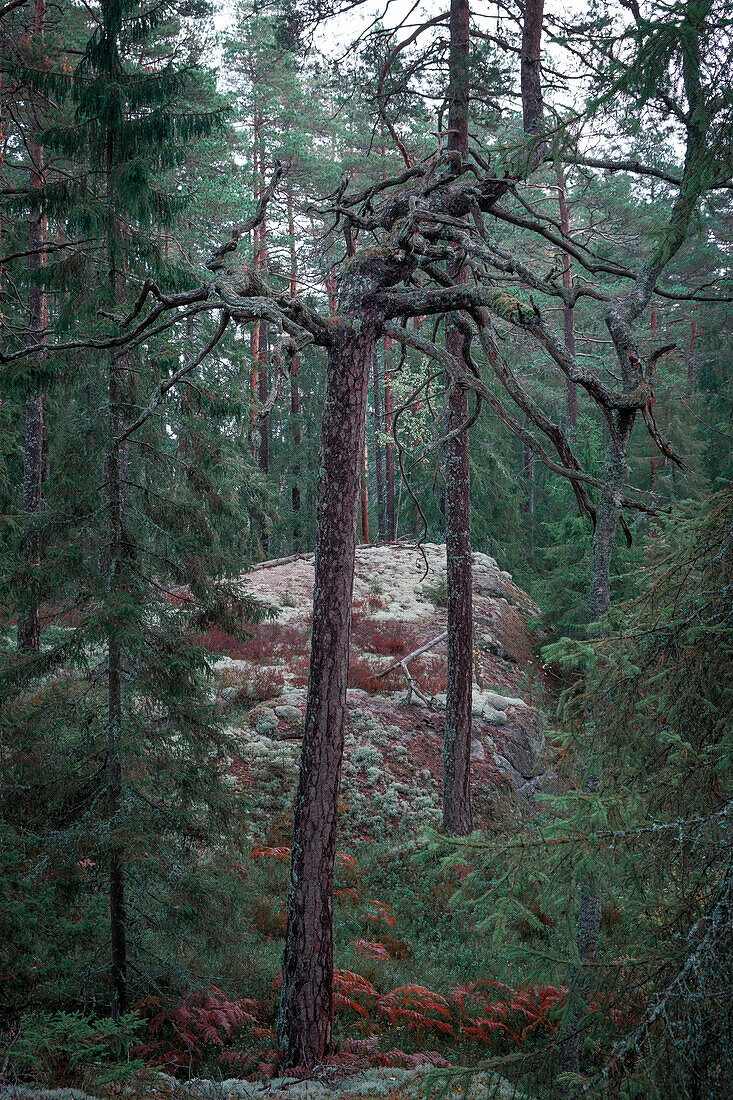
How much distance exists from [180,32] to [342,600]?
67.8 ft

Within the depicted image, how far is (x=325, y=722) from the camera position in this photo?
18.8ft

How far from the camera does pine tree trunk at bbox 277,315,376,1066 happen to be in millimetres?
5480

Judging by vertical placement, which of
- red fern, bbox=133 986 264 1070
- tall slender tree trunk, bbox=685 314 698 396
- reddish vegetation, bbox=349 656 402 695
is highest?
tall slender tree trunk, bbox=685 314 698 396

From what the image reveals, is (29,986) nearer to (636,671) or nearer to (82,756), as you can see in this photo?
(82,756)

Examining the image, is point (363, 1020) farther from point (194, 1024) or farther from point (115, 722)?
point (115, 722)

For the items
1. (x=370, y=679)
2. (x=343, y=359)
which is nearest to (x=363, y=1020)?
(x=343, y=359)

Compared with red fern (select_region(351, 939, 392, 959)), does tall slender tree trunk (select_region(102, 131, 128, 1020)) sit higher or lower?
higher

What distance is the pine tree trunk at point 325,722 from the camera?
5480 mm

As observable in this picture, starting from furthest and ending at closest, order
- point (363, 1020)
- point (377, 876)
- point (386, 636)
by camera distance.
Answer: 1. point (386, 636)
2. point (377, 876)
3. point (363, 1020)

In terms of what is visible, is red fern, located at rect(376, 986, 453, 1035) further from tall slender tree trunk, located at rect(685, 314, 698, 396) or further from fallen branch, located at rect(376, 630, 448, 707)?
tall slender tree trunk, located at rect(685, 314, 698, 396)

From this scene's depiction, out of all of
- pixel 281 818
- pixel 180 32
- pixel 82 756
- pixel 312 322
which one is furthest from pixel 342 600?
pixel 180 32

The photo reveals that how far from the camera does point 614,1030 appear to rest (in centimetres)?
299

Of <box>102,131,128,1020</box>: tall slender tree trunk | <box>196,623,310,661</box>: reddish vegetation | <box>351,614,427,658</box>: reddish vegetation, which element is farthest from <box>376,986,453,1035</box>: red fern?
<box>351,614,427,658</box>: reddish vegetation

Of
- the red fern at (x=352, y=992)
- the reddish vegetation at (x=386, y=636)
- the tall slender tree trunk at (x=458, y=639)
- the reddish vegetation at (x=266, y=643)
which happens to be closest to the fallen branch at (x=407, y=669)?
the reddish vegetation at (x=386, y=636)
